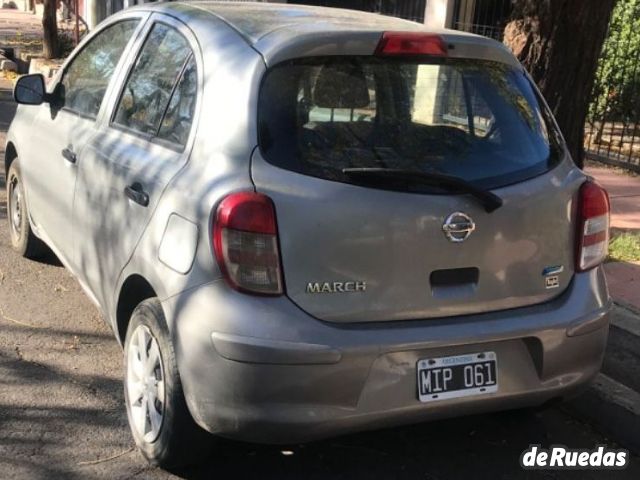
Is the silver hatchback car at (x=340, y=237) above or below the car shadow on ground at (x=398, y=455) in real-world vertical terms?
above

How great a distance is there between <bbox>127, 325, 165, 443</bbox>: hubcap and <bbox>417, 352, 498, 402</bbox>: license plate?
992mm

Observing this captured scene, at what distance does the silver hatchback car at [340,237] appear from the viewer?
2799mm

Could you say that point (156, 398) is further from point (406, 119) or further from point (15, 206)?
point (15, 206)

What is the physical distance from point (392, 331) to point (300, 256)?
42cm

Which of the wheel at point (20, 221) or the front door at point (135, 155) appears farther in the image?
the wheel at point (20, 221)

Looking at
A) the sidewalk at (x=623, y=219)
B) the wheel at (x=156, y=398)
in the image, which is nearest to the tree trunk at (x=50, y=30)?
the sidewalk at (x=623, y=219)

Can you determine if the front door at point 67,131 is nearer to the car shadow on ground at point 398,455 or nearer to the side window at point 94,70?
the side window at point 94,70

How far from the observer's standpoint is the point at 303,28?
3.17 meters

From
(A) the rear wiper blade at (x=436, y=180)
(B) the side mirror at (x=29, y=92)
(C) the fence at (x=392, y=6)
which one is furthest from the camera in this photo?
(C) the fence at (x=392, y=6)

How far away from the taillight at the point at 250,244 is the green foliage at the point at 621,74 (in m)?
7.70

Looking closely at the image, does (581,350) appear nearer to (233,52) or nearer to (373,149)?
(373,149)

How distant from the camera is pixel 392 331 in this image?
2891mm

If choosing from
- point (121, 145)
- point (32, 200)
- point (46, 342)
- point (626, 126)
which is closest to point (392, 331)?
point (121, 145)

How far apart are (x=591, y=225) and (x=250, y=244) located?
1411mm
